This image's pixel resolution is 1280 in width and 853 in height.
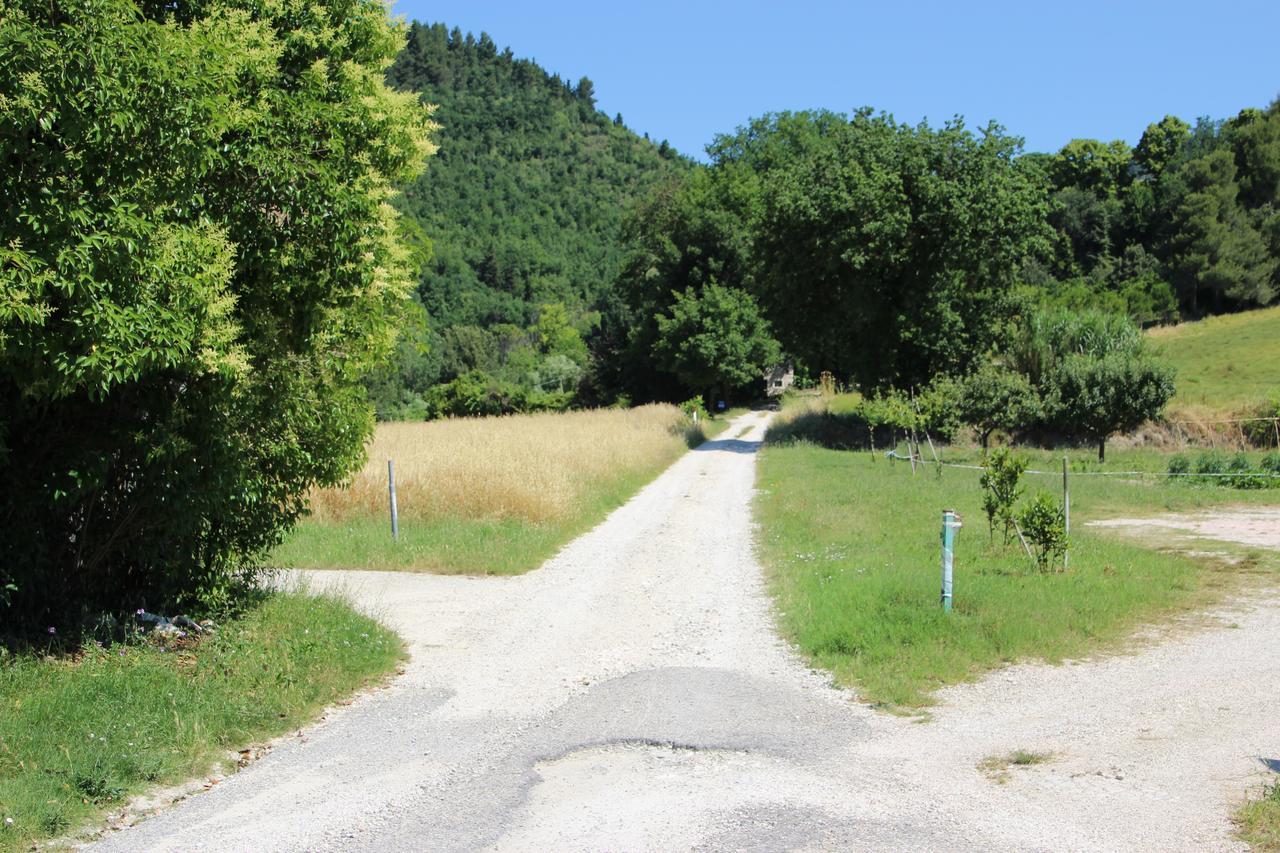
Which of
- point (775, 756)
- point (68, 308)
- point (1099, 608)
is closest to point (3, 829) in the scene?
point (68, 308)

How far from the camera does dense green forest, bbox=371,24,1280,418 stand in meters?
36.5

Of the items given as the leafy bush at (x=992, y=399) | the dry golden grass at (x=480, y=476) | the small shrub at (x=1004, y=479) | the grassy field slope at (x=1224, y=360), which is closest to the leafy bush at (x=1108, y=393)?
the leafy bush at (x=992, y=399)

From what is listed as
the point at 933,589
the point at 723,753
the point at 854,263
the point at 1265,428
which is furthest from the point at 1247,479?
the point at 723,753

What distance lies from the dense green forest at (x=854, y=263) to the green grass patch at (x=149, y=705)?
3089mm

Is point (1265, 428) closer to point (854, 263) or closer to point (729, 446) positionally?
point (854, 263)

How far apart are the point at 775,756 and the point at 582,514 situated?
40.9 ft

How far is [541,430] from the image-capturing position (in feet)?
104

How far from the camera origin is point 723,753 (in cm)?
662

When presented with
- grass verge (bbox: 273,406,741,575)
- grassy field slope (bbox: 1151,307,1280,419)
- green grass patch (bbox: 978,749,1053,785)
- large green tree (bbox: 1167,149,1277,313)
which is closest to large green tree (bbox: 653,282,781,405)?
grassy field slope (bbox: 1151,307,1280,419)

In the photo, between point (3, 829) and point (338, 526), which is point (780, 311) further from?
point (3, 829)

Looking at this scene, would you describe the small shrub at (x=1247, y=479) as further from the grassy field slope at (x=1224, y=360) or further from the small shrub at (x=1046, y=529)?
the small shrub at (x=1046, y=529)

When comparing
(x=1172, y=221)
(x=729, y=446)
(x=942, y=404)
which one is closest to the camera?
(x=942, y=404)

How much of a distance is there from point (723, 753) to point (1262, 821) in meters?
3.07

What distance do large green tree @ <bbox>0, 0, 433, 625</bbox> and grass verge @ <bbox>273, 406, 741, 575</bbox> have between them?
179 inches
